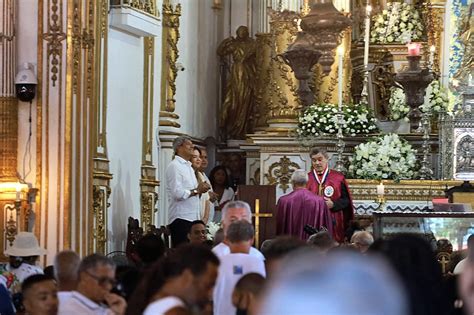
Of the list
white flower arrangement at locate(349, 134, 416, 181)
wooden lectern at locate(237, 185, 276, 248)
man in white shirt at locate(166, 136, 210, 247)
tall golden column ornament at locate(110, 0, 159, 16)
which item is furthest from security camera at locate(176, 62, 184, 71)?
wooden lectern at locate(237, 185, 276, 248)

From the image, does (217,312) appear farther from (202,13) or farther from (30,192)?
(202,13)

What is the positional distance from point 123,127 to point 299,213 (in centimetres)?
394

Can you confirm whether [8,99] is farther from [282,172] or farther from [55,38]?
[282,172]

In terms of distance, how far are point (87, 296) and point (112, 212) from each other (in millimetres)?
10013

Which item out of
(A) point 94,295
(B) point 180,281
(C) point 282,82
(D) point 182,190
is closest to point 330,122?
(C) point 282,82

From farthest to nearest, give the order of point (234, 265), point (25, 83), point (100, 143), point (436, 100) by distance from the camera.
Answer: point (436, 100) < point (100, 143) < point (25, 83) < point (234, 265)

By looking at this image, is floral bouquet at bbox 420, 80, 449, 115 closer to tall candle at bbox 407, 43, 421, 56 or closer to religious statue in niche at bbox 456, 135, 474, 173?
religious statue in niche at bbox 456, 135, 474, 173

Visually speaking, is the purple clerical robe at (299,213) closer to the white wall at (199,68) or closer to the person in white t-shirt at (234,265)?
the person in white t-shirt at (234,265)

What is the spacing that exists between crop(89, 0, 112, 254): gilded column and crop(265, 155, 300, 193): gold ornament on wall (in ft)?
12.8

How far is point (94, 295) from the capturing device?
6.25m

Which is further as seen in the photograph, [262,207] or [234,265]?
[262,207]

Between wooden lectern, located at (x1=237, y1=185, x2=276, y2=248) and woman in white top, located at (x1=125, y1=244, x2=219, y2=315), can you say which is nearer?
woman in white top, located at (x1=125, y1=244, x2=219, y2=315)

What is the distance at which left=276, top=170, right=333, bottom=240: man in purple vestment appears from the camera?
13727mm

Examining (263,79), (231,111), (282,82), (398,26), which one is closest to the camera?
(282,82)
